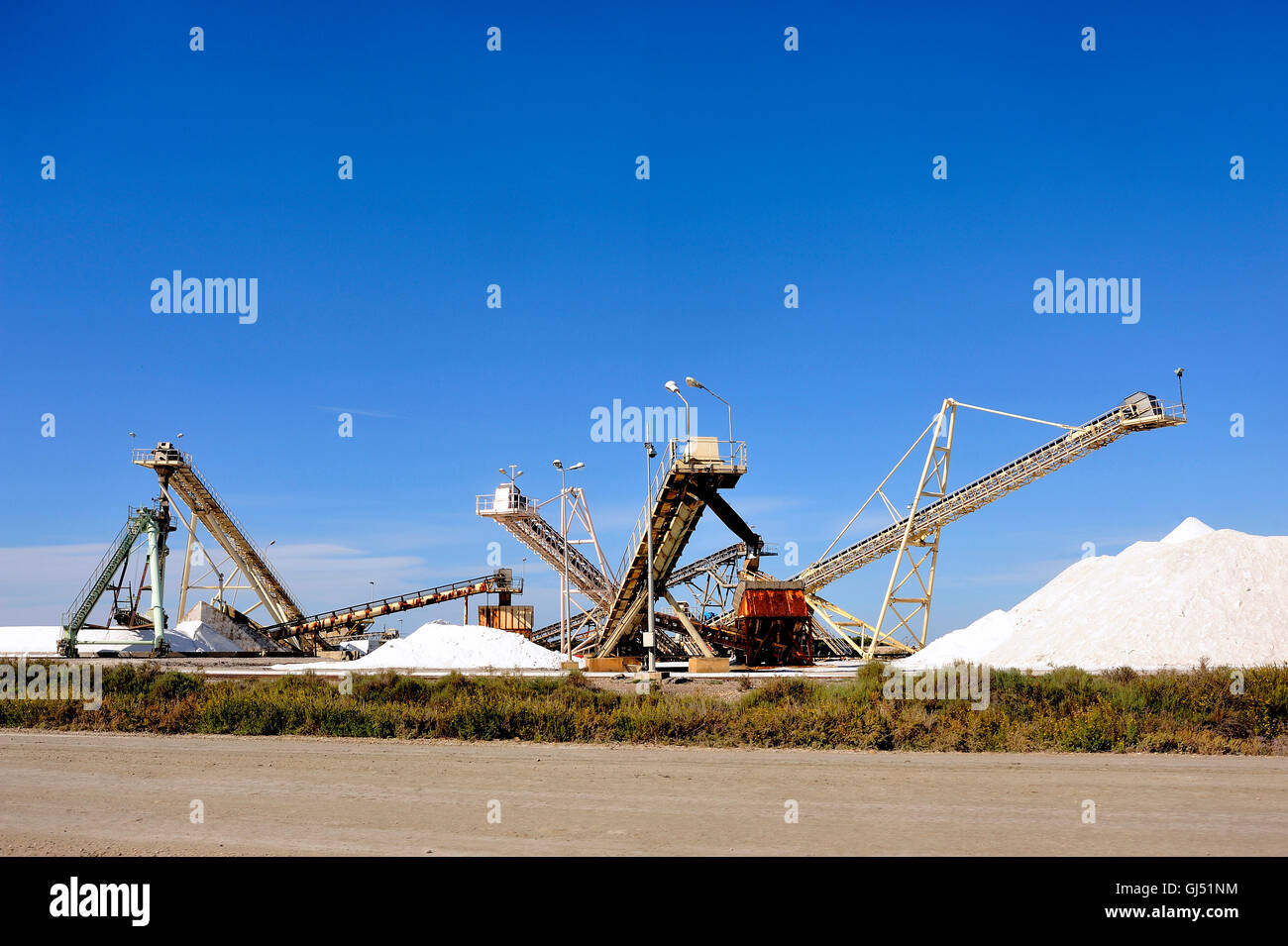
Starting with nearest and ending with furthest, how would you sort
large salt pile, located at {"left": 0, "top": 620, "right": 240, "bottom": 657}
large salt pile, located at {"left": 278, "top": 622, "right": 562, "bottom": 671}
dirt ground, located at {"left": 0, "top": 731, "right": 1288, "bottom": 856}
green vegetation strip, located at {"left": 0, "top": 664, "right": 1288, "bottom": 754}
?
dirt ground, located at {"left": 0, "top": 731, "right": 1288, "bottom": 856} → green vegetation strip, located at {"left": 0, "top": 664, "right": 1288, "bottom": 754} → large salt pile, located at {"left": 278, "top": 622, "right": 562, "bottom": 671} → large salt pile, located at {"left": 0, "top": 620, "right": 240, "bottom": 657}

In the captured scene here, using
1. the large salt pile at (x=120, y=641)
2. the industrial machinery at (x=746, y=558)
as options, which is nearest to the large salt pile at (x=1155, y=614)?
the industrial machinery at (x=746, y=558)

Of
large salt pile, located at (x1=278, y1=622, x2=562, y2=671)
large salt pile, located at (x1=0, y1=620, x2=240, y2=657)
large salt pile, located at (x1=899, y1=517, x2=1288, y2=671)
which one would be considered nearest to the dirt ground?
large salt pile, located at (x1=899, y1=517, x2=1288, y2=671)

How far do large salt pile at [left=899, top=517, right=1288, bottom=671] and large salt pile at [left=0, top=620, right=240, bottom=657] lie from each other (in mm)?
37177

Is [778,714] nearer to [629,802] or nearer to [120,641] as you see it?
[629,802]

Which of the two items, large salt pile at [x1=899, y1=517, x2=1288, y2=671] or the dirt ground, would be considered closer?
the dirt ground

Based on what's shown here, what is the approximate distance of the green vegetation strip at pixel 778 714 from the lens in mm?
13961

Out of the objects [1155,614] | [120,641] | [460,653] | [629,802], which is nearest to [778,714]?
[629,802]

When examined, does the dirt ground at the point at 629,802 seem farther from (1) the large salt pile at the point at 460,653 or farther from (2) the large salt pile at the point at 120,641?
(2) the large salt pile at the point at 120,641

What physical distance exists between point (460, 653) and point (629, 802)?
70.2ft

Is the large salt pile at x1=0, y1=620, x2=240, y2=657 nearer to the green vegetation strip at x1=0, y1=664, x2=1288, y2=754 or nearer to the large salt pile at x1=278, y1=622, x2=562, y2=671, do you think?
the large salt pile at x1=278, y1=622, x2=562, y2=671

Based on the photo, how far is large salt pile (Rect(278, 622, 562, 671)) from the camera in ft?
93.5

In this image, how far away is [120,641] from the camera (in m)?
43.8
